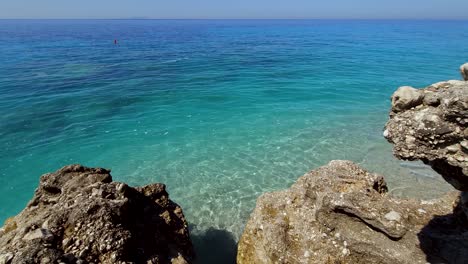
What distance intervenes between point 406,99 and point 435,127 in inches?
33.1

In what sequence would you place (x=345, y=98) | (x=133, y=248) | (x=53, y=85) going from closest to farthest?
(x=133, y=248)
(x=345, y=98)
(x=53, y=85)

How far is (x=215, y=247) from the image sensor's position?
11227 millimetres

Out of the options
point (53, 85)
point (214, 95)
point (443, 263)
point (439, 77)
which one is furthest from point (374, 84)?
point (53, 85)

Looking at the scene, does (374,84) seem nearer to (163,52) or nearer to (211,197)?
(211,197)

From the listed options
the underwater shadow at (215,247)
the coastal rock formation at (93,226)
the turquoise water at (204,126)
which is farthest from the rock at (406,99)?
the turquoise water at (204,126)

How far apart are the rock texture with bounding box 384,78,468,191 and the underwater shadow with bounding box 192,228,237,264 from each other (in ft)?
24.3

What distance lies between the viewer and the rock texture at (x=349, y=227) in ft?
22.7

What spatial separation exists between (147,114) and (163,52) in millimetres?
35100

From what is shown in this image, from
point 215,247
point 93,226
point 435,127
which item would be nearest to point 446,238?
point 435,127

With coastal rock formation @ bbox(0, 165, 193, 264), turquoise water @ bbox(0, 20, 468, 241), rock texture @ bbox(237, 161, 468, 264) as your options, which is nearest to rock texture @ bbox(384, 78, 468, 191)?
rock texture @ bbox(237, 161, 468, 264)

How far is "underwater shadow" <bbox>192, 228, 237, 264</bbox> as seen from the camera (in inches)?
415

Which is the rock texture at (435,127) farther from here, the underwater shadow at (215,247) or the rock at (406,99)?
the underwater shadow at (215,247)

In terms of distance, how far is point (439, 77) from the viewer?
36.2m

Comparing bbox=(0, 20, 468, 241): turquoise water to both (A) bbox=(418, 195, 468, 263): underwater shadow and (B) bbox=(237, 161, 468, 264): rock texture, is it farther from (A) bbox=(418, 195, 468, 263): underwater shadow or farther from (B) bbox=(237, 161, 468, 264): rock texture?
(A) bbox=(418, 195, 468, 263): underwater shadow
